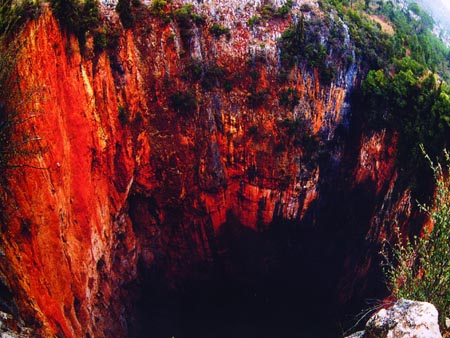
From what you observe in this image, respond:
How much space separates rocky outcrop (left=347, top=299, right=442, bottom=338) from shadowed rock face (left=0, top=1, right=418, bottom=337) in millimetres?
11021

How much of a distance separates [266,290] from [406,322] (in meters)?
19.9

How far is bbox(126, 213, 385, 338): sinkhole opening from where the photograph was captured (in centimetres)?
2425

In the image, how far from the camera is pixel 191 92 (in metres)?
21.3

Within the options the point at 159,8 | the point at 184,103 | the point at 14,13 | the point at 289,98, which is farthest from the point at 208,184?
the point at 14,13

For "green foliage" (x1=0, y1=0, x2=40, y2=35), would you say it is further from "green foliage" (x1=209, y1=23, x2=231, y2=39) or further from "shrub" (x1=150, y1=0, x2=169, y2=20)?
"green foliage" (x1=209, y1=23, x2=231, y2=39)

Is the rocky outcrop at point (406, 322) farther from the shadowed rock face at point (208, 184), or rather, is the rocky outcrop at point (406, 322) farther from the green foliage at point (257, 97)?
the green foliage at point (257, 97)

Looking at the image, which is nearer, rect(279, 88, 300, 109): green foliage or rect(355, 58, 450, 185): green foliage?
rect(355, 58, 450, 185): green foliage

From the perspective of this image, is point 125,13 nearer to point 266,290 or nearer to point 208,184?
point 208,184

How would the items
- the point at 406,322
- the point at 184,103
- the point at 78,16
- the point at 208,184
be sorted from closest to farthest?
the point at 406,322, the point at 78,16, the point at 184,103, the point at 208,184

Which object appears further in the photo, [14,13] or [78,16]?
[78,16]

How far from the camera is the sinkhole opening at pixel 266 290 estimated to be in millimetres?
24250

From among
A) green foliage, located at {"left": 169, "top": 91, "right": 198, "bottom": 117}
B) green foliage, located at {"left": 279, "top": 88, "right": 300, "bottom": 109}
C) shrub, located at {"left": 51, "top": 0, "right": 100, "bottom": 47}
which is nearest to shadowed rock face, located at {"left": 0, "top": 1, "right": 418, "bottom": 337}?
green foliage, located at {"left": 169, "top": 91, "right": 198, "bottom": 117}

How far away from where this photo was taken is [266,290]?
2577 centimetres

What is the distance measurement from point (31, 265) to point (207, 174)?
38.3ft
